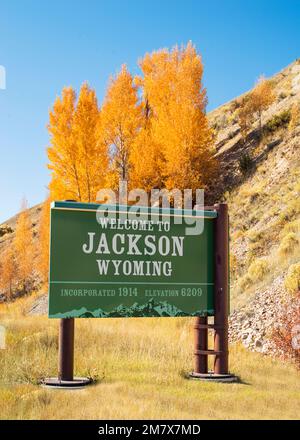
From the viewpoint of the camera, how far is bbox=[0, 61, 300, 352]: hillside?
12.7m

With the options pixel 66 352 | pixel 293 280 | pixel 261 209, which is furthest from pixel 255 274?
pixel 66 352

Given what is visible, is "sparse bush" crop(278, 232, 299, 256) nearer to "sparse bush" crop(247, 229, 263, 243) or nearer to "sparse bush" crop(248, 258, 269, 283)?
"sparse bush" crop(248, 258, 269, 283)

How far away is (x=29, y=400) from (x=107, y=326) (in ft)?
18.8

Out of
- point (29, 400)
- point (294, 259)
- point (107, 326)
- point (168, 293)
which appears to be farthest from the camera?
point (294, 259)

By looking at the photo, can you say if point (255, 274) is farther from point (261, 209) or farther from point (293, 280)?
point (261, 209)

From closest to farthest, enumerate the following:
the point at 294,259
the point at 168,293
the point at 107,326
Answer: the point at 168,293 < the point at 107,326 < the point at 294,259

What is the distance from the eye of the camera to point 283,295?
40.5 feet

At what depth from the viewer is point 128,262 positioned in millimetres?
7707

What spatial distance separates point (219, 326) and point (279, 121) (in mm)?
24737

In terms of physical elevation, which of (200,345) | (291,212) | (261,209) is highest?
(261,209)

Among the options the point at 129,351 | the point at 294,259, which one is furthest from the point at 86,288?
the point at 294,259

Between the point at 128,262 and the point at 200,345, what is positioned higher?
the point at 128,262

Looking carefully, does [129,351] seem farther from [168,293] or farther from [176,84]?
[176,84]
